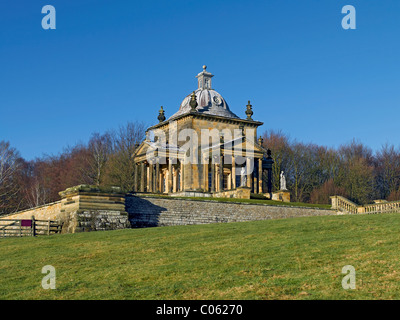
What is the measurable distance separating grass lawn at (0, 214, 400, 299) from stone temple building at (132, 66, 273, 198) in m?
26.2

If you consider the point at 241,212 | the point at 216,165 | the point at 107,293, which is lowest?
the point at 107,293

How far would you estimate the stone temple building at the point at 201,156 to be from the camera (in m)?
49.9

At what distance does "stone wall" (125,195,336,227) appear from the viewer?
31969mm

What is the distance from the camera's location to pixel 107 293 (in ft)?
40.9

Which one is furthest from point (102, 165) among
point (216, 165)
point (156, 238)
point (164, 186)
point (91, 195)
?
point (156, 238)

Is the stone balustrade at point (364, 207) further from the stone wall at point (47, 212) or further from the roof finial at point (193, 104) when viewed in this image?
the stone wall at point (47, 212)

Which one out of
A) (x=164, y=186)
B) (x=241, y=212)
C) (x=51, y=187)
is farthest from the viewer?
(x=51, y=187)

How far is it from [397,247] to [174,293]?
22.3 ft

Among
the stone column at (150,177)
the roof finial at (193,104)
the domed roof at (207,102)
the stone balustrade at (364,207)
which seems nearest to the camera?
the stone balustrade at (364,207)

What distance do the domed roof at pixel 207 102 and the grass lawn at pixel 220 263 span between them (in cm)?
3375

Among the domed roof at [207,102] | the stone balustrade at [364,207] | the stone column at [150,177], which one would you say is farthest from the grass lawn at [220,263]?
the domed roof at [207,102]

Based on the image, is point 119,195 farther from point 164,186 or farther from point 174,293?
point 164,186

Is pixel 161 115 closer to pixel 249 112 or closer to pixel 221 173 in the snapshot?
pixel 249 112

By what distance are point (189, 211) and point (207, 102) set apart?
24.4m
